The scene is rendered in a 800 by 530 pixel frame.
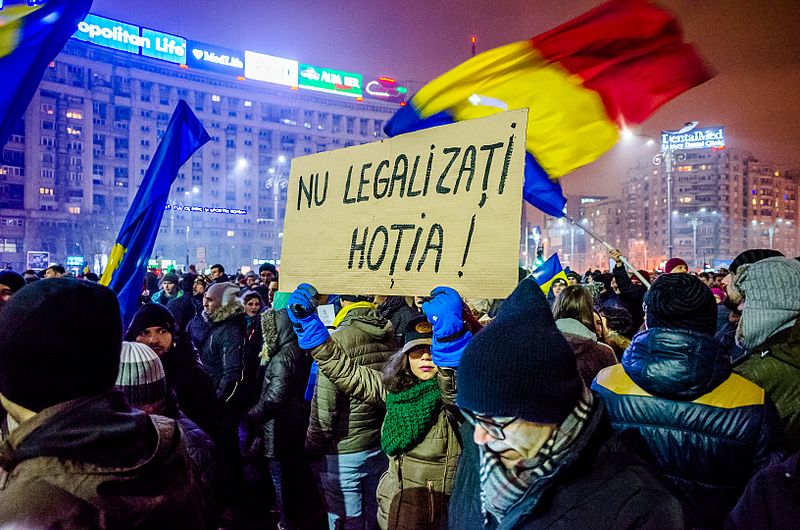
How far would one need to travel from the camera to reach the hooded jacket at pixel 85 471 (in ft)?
4.98

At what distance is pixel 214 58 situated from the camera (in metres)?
77.4

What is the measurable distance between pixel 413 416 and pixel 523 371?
5.84 feet

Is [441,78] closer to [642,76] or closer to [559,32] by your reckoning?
[559,32]

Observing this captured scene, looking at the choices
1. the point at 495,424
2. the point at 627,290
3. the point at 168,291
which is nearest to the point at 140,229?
the point at 495,424

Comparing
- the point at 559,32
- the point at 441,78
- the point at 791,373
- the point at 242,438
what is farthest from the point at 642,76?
the point at 242,438

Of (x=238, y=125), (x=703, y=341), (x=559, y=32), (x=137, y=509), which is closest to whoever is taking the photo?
(x=137, y=509)

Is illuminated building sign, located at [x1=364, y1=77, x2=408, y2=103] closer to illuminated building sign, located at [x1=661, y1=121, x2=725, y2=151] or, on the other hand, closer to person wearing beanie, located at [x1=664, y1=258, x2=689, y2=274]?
illuminated building sign, located at [x1=661, y1=121, x2=725, y2=151]

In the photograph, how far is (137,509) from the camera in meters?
1.67

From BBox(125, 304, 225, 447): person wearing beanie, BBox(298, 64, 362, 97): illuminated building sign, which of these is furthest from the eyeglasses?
BBox(298, 64, 362, 97): illuminated building sign

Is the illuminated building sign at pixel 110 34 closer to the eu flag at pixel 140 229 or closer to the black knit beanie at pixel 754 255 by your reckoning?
the eu flag at pixel 140 229

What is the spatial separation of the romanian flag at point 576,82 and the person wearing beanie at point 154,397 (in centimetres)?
226

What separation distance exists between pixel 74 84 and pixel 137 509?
87.1 meters

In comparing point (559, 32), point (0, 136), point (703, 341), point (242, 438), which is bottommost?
point (242, 438)

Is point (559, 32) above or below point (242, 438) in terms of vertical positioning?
above
